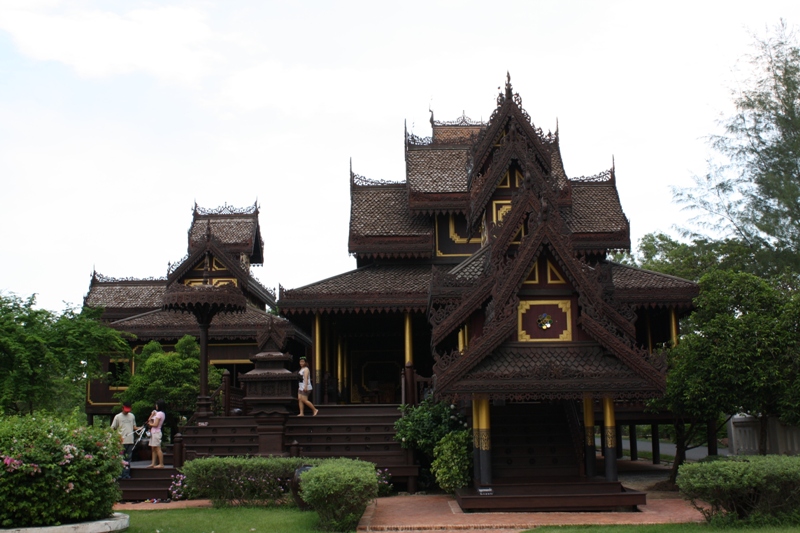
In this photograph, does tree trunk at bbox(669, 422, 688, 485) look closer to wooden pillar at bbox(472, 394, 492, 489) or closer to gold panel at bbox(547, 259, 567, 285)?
wooden pillar at bbox(472, 394, 492, 489)

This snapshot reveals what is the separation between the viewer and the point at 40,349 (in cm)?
Answer: 2366

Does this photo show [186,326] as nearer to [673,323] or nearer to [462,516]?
[673,323]

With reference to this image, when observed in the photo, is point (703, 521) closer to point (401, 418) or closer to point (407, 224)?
point (401, 418)

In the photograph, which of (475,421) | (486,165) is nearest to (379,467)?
(475,421)

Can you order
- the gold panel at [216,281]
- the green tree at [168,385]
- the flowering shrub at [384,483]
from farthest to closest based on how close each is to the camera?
1. the gold panel at [216,281]
2. the green tree at [168,385]
3. the flowering shrub at [384,483]

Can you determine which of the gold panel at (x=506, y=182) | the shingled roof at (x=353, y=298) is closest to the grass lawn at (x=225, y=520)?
the shingled roof at (x=353, y=298)

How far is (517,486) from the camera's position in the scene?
1455cm

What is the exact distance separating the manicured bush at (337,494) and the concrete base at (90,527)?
8.63ft

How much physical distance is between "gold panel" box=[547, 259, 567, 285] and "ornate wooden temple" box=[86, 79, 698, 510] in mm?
25

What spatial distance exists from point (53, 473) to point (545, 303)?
8466 mm

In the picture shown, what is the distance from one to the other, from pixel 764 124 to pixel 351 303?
16.0 metres

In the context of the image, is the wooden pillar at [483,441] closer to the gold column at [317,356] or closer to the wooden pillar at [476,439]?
the wooden pillar at [476,439]

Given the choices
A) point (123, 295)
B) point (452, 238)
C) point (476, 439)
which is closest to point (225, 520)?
point (476, 439)

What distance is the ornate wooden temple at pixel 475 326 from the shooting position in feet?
46.6
